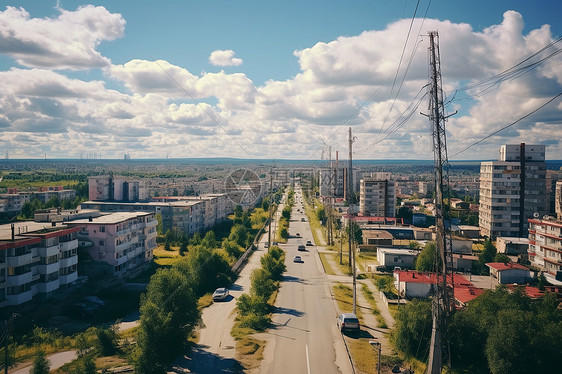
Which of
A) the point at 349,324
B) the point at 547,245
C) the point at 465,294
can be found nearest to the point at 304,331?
the point at 349,324

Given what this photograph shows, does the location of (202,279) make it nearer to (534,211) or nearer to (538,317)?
(538,317)

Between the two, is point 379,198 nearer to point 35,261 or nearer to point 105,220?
point 105,220

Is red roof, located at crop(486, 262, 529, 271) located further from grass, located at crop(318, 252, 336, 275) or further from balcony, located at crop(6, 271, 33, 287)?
balcony, located at crop(6, 271, 33, 287)

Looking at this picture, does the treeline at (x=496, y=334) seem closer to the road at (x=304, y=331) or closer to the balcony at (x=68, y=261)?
the road at (x=304, y=331)

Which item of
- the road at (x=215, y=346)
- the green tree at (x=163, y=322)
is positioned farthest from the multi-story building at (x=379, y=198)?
→ the green tree at (x=163, y=322)

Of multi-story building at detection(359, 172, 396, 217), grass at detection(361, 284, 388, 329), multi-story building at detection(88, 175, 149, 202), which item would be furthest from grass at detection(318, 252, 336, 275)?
multi-story building at detection(88, 175, 149, 202)
